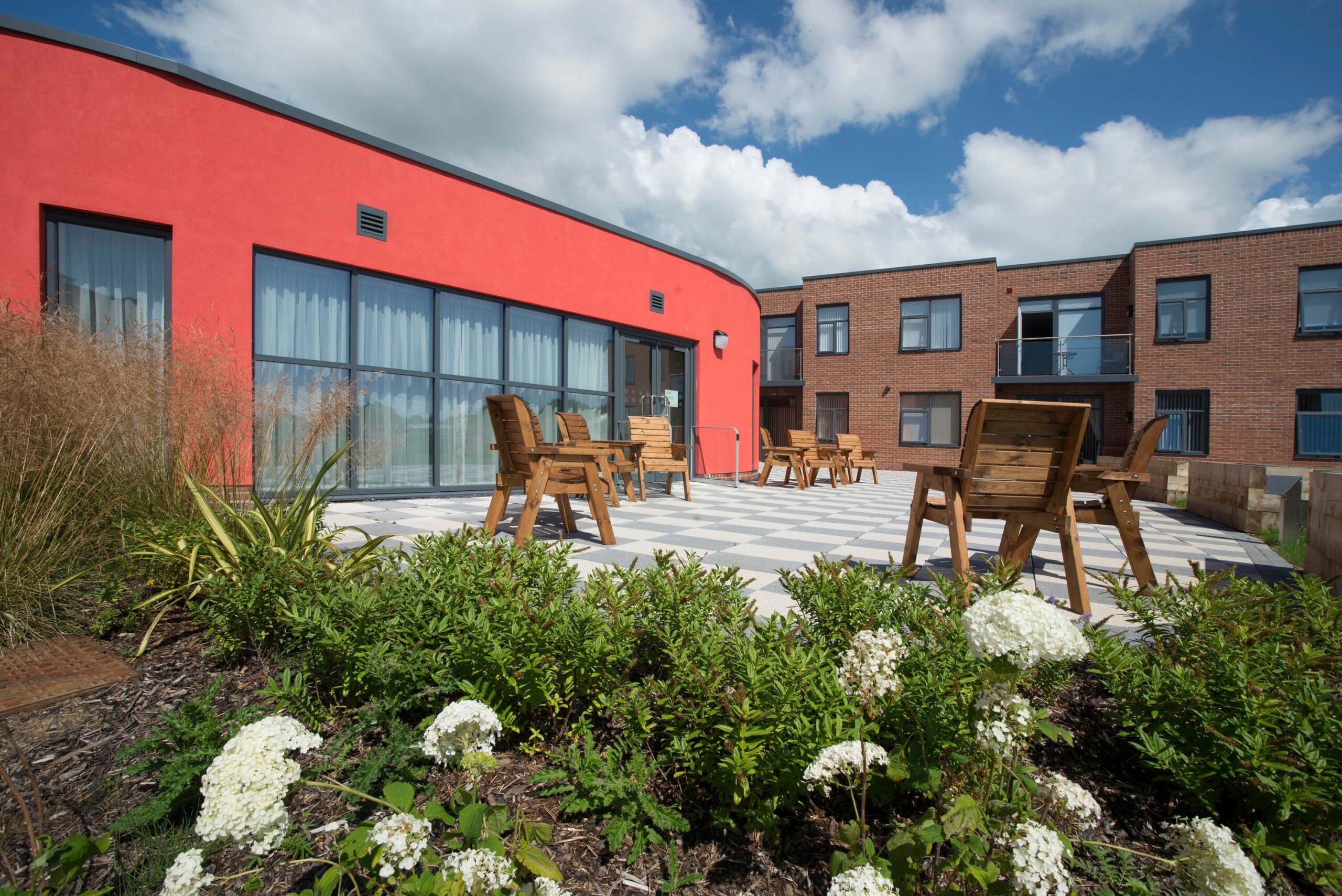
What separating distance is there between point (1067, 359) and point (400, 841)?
19.7 metres

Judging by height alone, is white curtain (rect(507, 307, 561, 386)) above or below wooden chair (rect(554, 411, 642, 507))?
above

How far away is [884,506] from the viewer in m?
6.87

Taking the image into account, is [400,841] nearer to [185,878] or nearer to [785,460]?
[185,878]

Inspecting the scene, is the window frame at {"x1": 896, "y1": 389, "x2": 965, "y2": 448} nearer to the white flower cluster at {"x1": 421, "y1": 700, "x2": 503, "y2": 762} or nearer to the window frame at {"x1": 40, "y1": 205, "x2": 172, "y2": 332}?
the window frame at {"x1": 40, "y1": 205, "x2": 172, "y2": 332}

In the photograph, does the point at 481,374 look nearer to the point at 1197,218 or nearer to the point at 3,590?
the point at 3,590

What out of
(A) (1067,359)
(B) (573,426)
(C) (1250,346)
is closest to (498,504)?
(B) (573,426)

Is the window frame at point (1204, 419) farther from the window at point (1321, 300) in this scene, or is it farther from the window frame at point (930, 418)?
the window frame at point (930, 418)

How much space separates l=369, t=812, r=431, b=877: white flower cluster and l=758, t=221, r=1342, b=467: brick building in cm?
1650

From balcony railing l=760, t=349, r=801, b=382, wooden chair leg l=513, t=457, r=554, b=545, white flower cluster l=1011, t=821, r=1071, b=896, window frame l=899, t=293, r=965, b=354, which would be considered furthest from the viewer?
balcony railing l=760, t=349, r=801, b=382

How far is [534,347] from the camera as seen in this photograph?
25.7 feet

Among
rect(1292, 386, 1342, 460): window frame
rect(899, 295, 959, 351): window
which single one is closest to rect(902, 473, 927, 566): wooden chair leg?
rect(899, 295, 959, 351): window

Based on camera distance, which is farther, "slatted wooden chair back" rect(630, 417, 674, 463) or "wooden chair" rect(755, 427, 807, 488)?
"wooden chair" rect(755, 427, 807, 488)

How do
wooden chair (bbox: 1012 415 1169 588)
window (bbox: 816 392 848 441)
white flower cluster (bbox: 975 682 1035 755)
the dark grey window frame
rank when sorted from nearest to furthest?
1. white flower cluster (bbox: 975 682 1035 755)
2. wooden chair (bbox: 1012 415 1169 588)
3. the dark grey window frame
4. window (bbox: 816 392 848 441)

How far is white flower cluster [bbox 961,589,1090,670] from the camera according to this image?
33.4 inches
